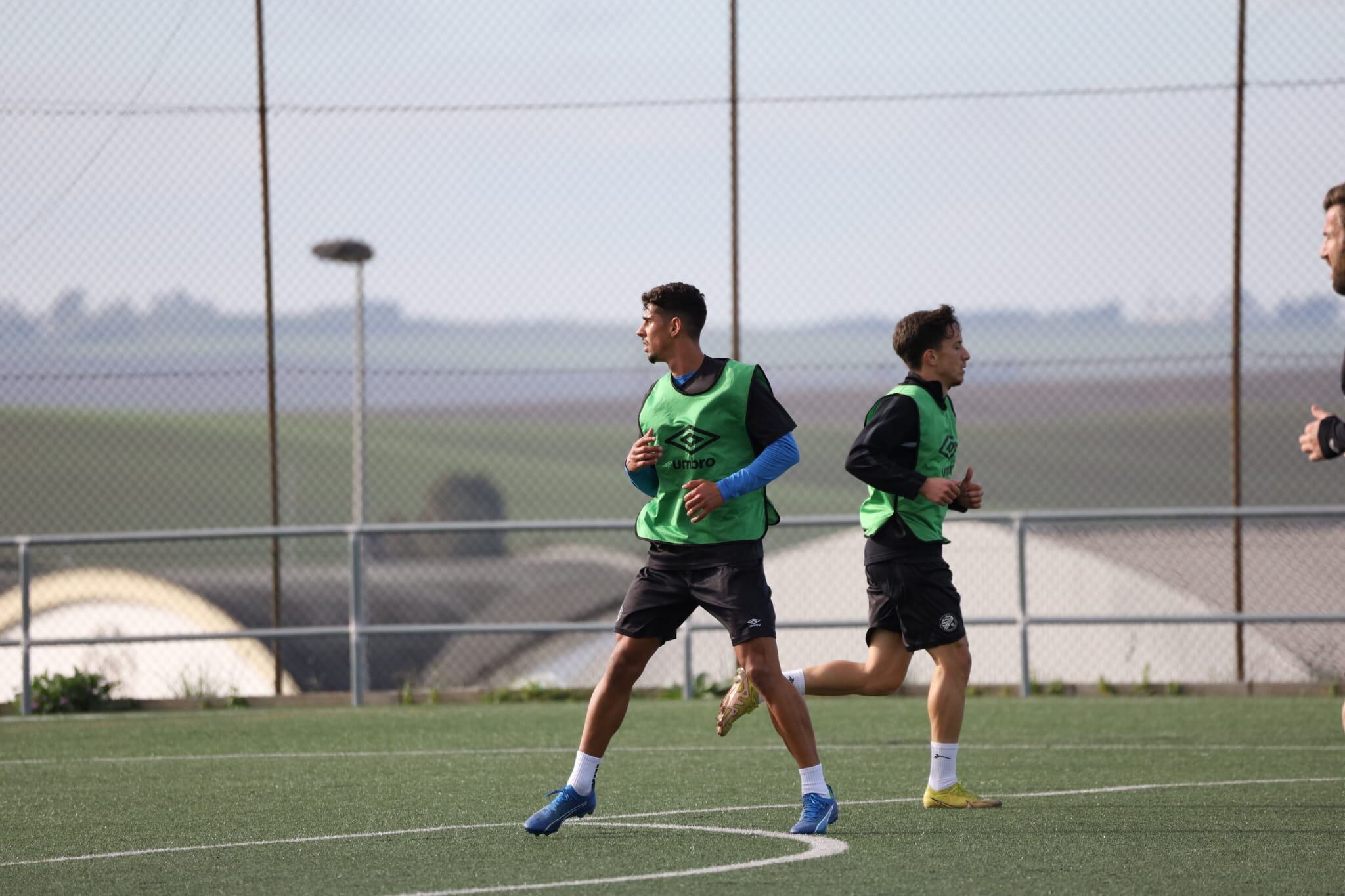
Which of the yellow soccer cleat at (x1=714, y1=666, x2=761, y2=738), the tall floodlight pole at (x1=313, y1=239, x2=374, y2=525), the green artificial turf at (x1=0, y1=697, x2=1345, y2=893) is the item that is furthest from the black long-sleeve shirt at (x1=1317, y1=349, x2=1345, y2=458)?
the tall floodlight pole at (x1=313, y1=239, x2=374, y2=525)

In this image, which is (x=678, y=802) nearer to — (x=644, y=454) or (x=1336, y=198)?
(x=644, y=454)

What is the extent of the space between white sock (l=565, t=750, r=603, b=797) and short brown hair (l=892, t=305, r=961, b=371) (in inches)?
81.6

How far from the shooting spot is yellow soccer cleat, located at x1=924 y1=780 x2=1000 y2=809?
7.17m

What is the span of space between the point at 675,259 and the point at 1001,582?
4441mm

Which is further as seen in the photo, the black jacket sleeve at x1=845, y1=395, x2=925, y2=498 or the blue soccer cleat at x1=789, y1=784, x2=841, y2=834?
the black jacket sleeve at x1=845, y1=395, x2=925, y2=498

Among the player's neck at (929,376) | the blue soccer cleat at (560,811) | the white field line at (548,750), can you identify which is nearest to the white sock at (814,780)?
the blue soccer cleat at (560,811)

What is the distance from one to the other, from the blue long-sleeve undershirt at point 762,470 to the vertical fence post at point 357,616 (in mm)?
7170

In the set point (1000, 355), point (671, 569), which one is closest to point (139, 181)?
point (1000, 355)

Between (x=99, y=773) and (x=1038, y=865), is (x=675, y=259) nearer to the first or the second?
(x=99, y=773)

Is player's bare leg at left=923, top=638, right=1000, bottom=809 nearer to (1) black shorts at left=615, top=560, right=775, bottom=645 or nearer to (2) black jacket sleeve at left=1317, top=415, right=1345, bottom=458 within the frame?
(1) black shorts at left=615, top=560, right=775, bottom=645

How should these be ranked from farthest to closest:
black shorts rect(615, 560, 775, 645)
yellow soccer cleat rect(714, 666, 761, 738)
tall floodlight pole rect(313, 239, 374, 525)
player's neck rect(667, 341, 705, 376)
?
tall floodlight pole rect(313, 239, 374, 525) < yellow soccer cleat rect(714, 666, 761, 738) < player's neck rect(667, 341, 705, 376) < black shorts rect(615, 560, 775, 645)

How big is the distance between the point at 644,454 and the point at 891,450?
46.1 inches

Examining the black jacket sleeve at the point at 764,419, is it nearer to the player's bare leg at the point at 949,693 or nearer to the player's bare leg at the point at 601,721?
the player's bare leg at the point at 601,721

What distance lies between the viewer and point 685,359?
6648mm
